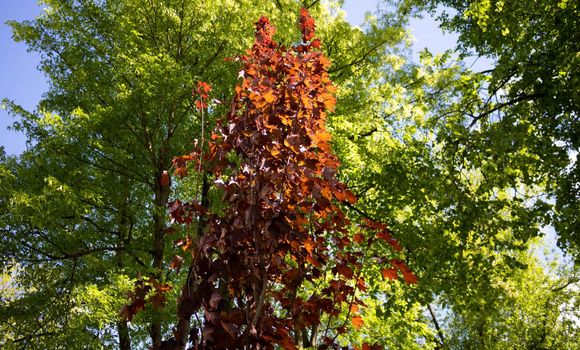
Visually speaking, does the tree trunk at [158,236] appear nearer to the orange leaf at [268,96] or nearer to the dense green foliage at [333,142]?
the dense green foliage at [333,142]

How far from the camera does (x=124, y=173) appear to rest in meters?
9.46

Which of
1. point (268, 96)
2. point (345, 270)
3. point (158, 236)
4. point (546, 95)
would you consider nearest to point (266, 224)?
point (345, 270)

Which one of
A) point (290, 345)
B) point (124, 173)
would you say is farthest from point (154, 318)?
point (290, 345)

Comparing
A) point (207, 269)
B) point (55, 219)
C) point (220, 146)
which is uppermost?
point (55, 219)

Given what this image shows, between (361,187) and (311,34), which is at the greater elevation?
(361,187)

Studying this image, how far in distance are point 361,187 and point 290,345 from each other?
25.1 ft

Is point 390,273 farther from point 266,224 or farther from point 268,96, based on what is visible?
point 268,96

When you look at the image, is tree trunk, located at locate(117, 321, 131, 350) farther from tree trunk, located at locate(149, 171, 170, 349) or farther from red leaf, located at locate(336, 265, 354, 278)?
red leaf, located at locate(336, 265, 354, 278)

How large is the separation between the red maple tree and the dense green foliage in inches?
158

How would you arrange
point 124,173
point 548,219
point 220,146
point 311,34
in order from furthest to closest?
1. point 124,173
2. point 548,219
3. point 311,34
4. point 220,146

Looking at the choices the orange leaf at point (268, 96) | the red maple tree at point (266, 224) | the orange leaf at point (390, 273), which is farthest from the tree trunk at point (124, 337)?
the orange leaf at point (268, 96)

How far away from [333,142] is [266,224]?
6677mm

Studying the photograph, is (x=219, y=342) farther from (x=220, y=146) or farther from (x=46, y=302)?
(x=46, y=302)

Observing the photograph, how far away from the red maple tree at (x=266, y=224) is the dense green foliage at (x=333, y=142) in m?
4.00
